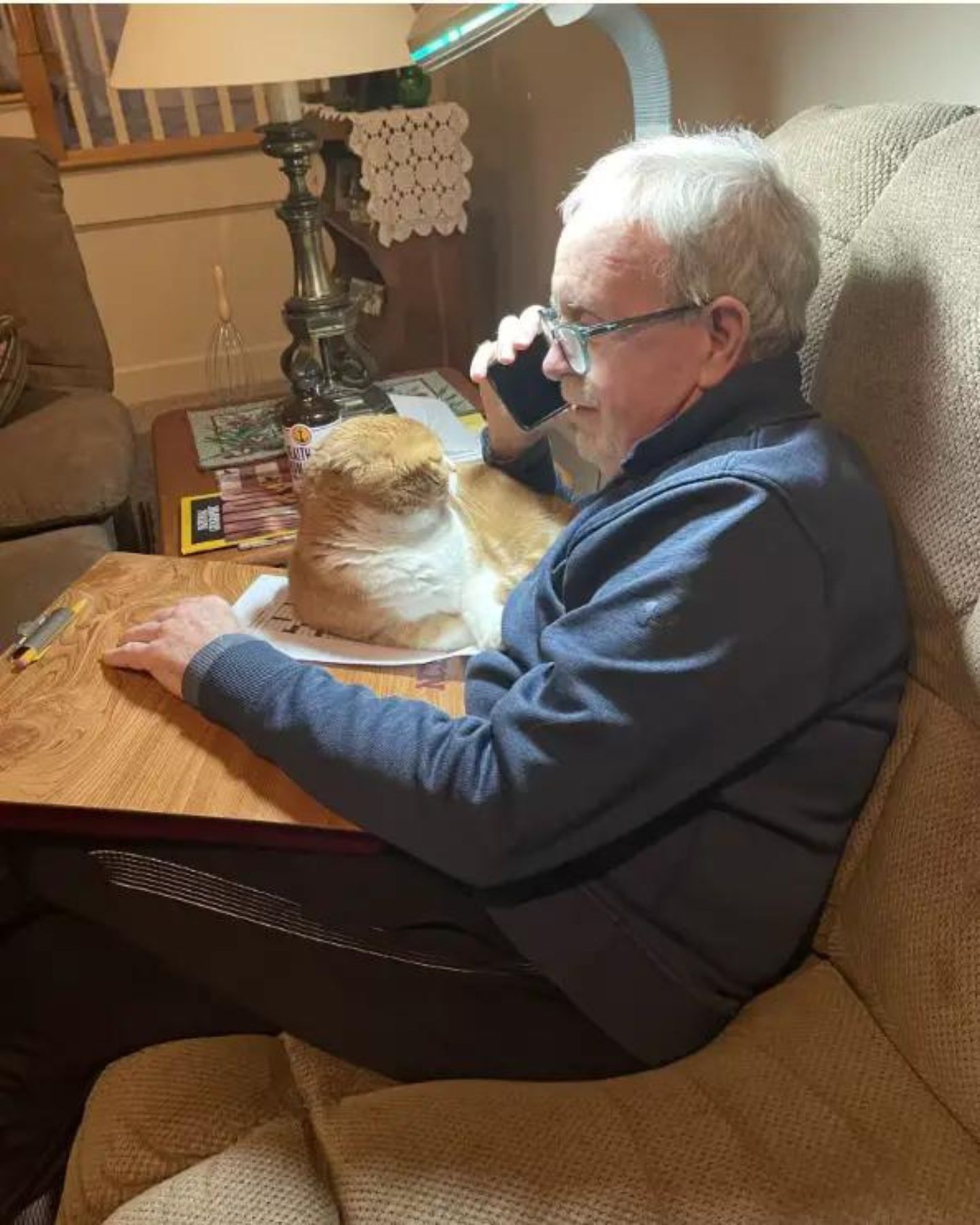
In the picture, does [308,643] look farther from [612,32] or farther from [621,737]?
[612,32]

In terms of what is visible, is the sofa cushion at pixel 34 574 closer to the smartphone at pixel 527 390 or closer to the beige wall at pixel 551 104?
the smartphone at pixel 527 390

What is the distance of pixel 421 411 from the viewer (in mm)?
1822

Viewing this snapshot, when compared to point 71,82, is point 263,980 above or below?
below

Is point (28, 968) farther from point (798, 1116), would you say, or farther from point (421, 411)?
point (421, 411)

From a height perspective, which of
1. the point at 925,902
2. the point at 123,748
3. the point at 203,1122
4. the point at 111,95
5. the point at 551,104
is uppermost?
the point at 111,95

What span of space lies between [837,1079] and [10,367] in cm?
191

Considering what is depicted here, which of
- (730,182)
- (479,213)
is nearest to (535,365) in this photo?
(730,182)

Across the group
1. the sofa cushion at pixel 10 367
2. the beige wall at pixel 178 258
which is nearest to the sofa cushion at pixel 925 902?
the sofa cushion at pixel 10 367

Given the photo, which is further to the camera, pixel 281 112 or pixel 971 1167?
pixel 281 112

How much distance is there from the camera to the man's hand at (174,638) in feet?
3.58

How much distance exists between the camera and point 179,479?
1.74 m

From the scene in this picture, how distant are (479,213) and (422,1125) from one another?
7.25ft

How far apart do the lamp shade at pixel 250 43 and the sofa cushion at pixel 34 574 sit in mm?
769

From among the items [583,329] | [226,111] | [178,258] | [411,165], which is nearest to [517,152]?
[411,165]
